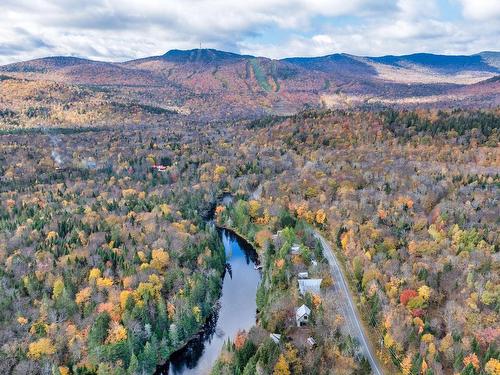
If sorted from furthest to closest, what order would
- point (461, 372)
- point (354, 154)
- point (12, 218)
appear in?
point (354, 154)
point (12, 218)
point (461, 372)

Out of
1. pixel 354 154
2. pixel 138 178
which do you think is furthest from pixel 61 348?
pixel 354 154

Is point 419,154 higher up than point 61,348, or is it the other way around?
point 419,154

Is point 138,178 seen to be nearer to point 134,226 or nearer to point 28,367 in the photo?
point 134,226

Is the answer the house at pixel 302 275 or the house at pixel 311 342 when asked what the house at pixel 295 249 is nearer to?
the house at pixel 302 275

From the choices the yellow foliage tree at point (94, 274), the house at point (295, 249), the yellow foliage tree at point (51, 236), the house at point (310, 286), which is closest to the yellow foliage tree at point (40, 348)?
the yellow foliage tree at point (94, 274)

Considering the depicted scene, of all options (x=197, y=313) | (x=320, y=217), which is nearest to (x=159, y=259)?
(x=197, y=313)

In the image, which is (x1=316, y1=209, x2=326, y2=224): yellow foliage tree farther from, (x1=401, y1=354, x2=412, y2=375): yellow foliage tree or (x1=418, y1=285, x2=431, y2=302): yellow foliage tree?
(x1=401, y1=354, x2=412, y2=375): yellow foliage tree
